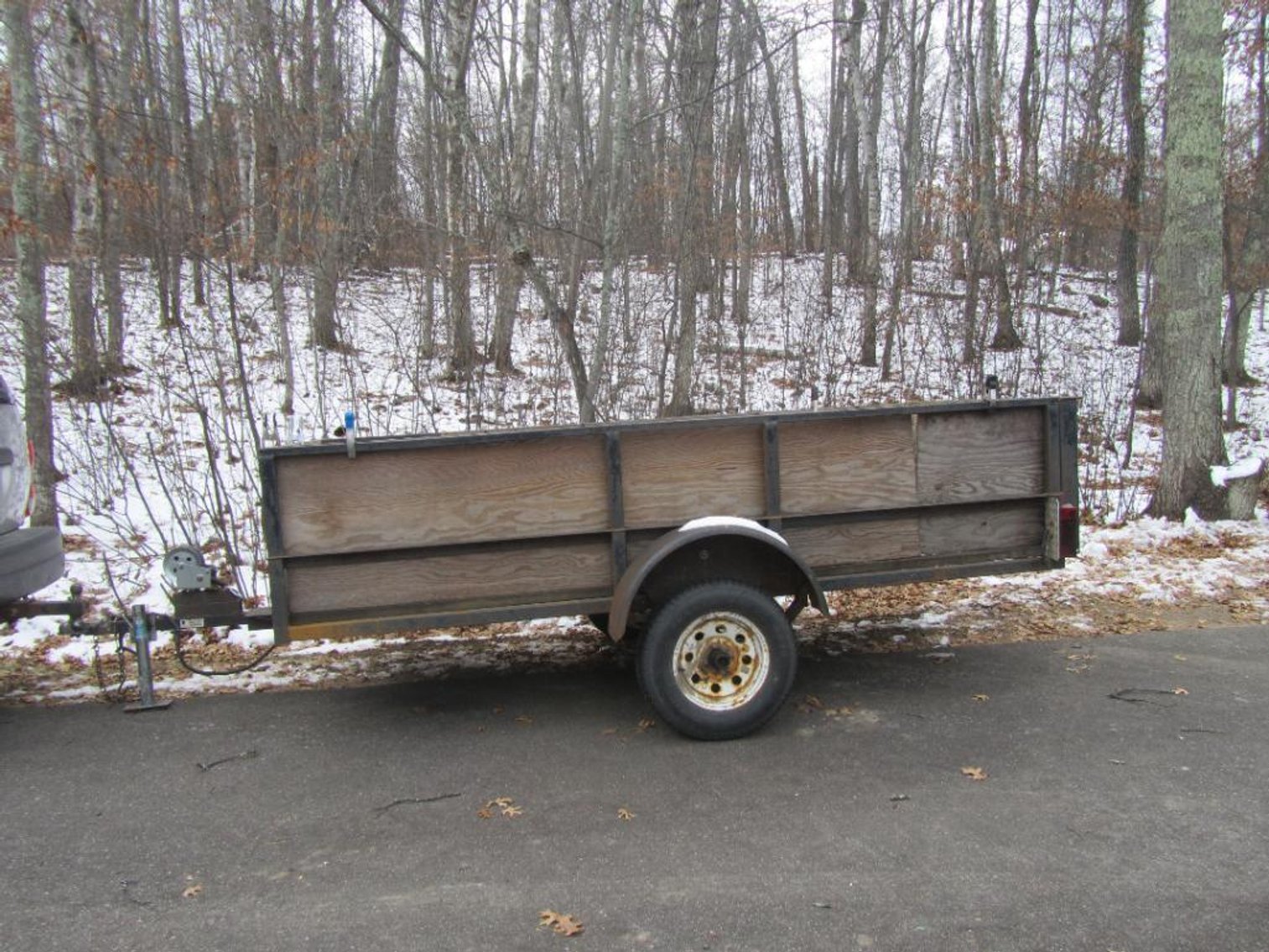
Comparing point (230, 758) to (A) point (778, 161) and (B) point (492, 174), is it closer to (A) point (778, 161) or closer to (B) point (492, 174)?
(B) point (492, 174)

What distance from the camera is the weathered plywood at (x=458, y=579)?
14.1 feet

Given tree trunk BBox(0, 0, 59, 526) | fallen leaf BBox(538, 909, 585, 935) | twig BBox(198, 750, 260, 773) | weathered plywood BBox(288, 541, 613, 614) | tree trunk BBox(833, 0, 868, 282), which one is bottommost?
fallen leaf BBox(538, 909, 585, 935)

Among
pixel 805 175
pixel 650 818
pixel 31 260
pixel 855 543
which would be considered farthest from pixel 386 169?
pixel 805 175

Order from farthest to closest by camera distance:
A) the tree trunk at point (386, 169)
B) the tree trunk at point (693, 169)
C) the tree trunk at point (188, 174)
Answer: the tree trunk at point (386, 169)
the tree trunk at point (693, 169)
the tree trunk at point (188, 174)

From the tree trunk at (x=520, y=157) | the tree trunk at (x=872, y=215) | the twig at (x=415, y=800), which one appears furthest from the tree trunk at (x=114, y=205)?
the tree trunk at (x=872, y=215)

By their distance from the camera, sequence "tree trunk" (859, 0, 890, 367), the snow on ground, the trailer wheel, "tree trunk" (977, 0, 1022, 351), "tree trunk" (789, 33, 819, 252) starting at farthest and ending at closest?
"tree trunk" (789, 33, 819, 252) → "tree trunk" (859, 0, 890, 367) → "tree trunk" (977, 0, 1022, 351) → the snow on ground → the trailer wheel

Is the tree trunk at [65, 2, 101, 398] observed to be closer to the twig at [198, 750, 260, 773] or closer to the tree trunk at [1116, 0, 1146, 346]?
the twig at [198, 750, 260, 773]

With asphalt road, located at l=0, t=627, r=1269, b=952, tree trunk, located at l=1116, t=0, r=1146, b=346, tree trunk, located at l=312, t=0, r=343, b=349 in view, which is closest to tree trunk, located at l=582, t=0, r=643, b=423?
tree trunk, located at l=312, t=0, r=343, b=349

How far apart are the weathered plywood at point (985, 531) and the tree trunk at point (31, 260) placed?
749 centimetres

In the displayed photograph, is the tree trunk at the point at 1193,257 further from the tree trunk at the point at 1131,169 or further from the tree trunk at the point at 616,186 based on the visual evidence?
the tree trunk at the point at 1131,169

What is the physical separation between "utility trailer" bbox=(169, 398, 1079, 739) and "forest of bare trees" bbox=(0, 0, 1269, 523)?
3.90 m

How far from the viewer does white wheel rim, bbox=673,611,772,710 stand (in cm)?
438

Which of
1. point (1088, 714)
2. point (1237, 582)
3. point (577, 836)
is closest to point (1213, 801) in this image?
point (1088, 714)

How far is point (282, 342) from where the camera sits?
12180mm
